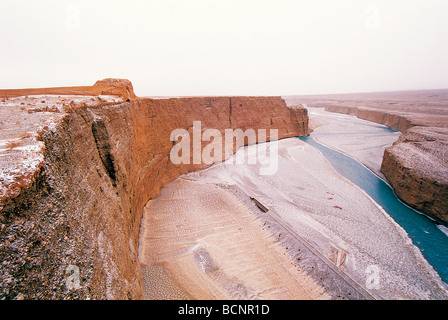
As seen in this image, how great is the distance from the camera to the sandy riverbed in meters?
6.15

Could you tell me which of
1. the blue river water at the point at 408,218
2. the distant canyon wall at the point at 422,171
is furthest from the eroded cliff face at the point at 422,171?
the blue river water at the point at 408,218

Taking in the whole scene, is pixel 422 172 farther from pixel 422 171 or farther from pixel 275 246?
pixel 275 246

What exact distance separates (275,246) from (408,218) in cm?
816

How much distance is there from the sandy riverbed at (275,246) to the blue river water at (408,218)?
1.79 feet

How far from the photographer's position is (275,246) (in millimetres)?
7770

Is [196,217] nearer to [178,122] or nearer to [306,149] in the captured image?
[178,122]

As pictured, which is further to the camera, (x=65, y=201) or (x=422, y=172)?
(x=422, y=172)

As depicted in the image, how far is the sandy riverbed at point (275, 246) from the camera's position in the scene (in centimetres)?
615

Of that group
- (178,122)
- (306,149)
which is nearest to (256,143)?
(306,149)

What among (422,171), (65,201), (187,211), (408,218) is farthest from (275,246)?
(422,171)

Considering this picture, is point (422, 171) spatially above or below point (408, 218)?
above

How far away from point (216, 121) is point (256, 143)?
6.37 metres

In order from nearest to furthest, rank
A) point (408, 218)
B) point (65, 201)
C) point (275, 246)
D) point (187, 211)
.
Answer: point (65, 201), point (275, 246), point (187, 211), point (408, 218)

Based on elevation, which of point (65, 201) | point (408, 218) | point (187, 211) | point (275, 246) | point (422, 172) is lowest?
point (408, 218)
